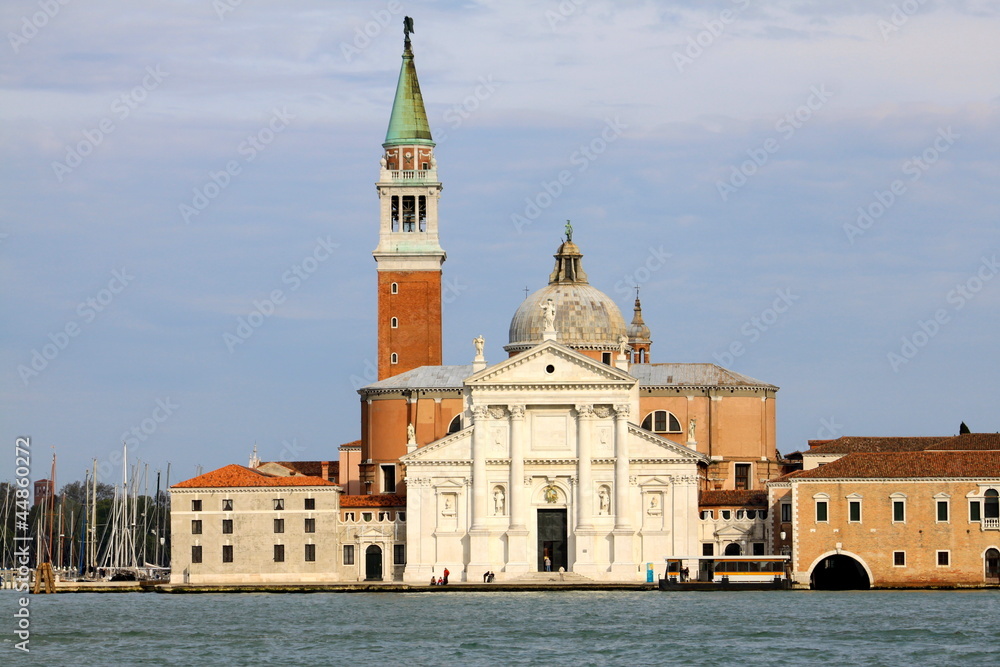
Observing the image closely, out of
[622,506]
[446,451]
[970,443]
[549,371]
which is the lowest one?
[622,506]

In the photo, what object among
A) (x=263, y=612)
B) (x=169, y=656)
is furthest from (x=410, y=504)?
(x=169, y=656)

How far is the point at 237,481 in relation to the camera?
79.1m

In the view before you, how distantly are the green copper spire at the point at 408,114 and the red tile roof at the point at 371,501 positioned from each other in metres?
17.6

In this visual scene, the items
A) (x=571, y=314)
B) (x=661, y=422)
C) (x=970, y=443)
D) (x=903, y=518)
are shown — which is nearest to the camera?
(x=903, y=518)

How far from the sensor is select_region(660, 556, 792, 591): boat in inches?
2852

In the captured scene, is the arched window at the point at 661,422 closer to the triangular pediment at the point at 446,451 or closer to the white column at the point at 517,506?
the white column at the point at 517,506

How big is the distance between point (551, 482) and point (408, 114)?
20.8m

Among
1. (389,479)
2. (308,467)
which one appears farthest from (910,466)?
(308,467)

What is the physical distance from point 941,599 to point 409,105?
113 feet

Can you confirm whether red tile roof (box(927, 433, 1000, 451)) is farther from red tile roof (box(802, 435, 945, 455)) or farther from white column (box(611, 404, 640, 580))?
white column (box(611, 404, 640, 580))

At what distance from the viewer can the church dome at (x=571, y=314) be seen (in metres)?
88.4

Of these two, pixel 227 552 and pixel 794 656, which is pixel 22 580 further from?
pixel 794 656

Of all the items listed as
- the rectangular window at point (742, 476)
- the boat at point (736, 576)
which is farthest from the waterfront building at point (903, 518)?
the rectangular window at point (742, 476)

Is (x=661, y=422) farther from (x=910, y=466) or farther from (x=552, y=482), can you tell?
(x=910, y=466)
